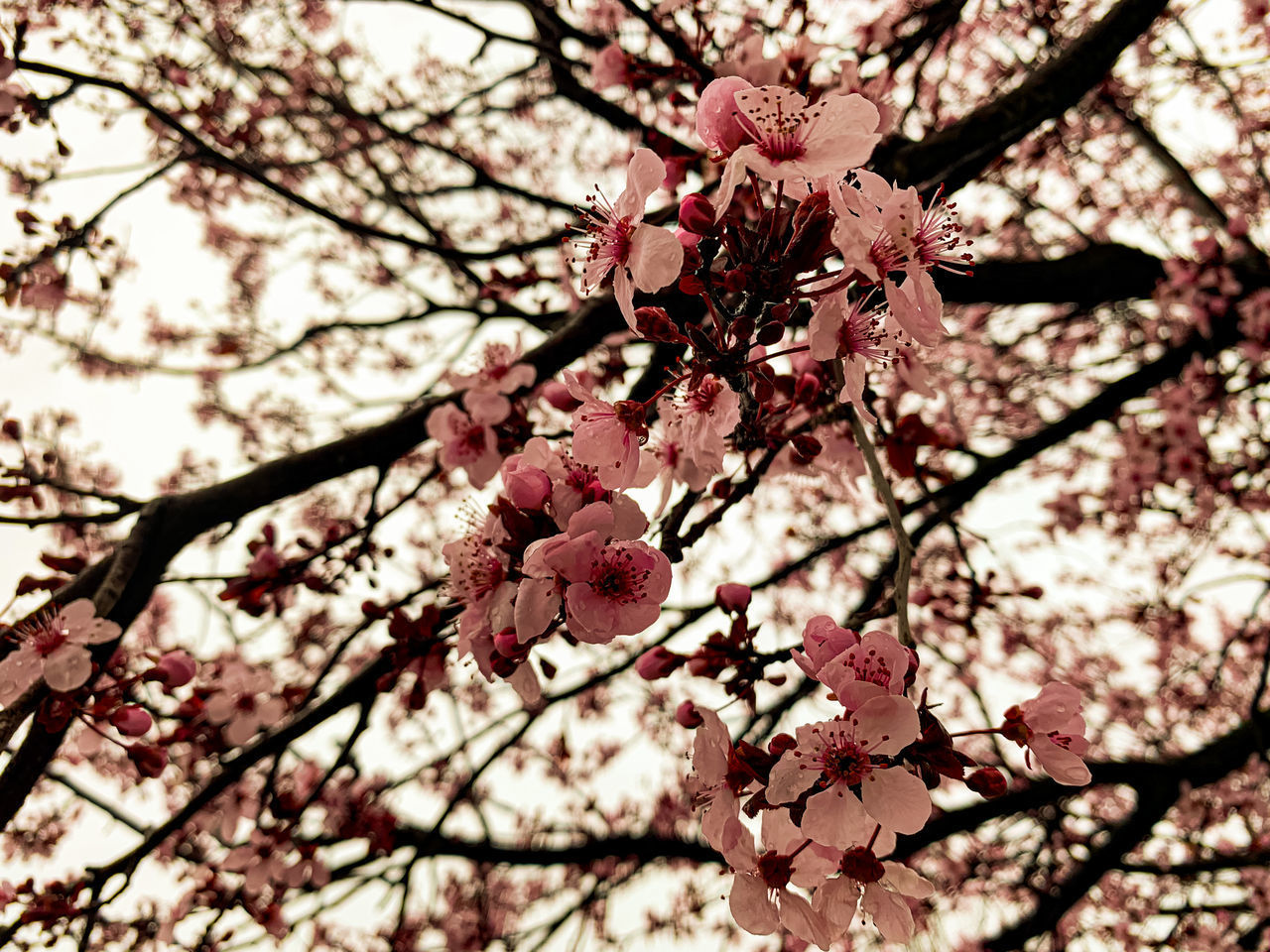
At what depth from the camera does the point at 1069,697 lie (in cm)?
106

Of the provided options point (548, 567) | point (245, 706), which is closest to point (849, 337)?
point (548, 567)

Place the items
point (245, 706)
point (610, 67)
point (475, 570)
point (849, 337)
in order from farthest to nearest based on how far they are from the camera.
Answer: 1. point (245, 706)
2. point (610, 67)
3. point (475, 570)
4. point (849, 337)

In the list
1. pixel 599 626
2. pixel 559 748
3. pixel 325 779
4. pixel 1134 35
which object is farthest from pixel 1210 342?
pixel 325 779

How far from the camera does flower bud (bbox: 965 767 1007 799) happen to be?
99cm

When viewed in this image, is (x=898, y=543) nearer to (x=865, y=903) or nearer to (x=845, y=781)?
(x=845, y=781)

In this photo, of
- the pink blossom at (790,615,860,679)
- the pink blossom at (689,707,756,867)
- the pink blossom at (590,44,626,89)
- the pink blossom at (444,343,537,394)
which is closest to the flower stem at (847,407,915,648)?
A: the pink blossom at (790,615,860,679)

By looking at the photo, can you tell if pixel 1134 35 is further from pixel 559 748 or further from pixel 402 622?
pixel 559 748

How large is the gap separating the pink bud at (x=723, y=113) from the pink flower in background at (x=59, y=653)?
160 cm

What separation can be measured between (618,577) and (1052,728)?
0.69 metres

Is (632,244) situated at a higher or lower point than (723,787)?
higher

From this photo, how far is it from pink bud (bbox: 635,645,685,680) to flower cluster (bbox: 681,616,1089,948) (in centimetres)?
24

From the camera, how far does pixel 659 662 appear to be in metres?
1.36

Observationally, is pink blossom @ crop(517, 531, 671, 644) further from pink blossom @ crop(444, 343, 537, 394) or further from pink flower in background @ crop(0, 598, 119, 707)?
pink flower in background @ crop(0, 598, 119, 707)

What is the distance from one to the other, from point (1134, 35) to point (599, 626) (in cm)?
252
